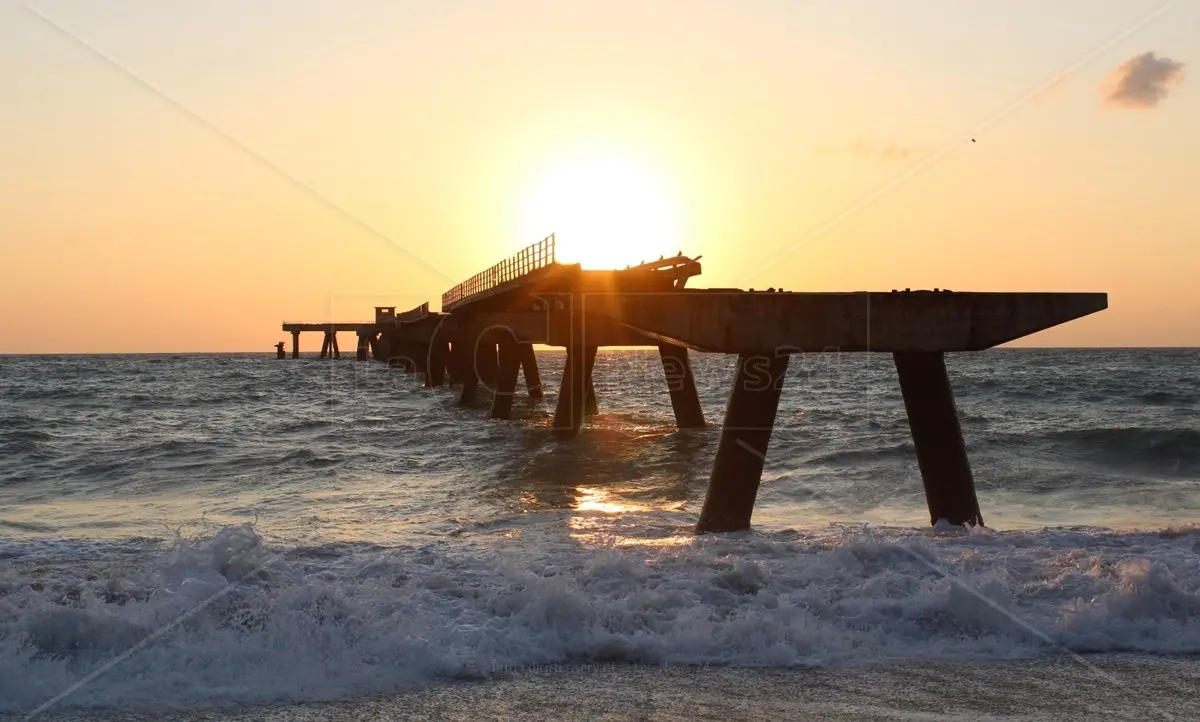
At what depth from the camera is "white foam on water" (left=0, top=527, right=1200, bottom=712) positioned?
18.4 ft

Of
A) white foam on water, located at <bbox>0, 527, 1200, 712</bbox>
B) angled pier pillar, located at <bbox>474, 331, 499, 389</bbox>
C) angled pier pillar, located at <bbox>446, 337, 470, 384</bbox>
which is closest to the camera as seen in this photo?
white foam on water, located at <bbox>0, 527, 1200, 712</bbox>

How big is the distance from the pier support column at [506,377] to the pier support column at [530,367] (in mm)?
414

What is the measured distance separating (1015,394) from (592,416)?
23.0 m

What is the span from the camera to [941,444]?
9.91 meters

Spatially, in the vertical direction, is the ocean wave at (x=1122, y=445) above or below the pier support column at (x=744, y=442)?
below

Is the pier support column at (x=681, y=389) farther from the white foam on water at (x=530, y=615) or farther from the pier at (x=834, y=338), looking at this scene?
the white foam on water at (x=530, y=615)

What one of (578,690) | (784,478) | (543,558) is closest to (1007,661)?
(578,690)

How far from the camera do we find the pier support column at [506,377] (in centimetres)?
2758

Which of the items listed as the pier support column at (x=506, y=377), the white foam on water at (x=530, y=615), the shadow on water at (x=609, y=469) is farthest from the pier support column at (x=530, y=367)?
the white foam on water at (x=530, y=615)

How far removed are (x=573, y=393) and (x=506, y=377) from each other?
5.43 m

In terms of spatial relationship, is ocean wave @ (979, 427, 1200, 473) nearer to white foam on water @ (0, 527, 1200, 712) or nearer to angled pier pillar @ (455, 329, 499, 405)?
white foam on water @ (0, 527, 1200, 712)

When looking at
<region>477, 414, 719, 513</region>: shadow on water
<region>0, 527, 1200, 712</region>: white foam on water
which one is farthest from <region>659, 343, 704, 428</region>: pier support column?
<region>0, 527, 1200, 712</region>: white foam on water

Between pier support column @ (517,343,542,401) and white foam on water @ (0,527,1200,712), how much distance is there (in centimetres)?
2079

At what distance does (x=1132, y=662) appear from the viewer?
5.78m
